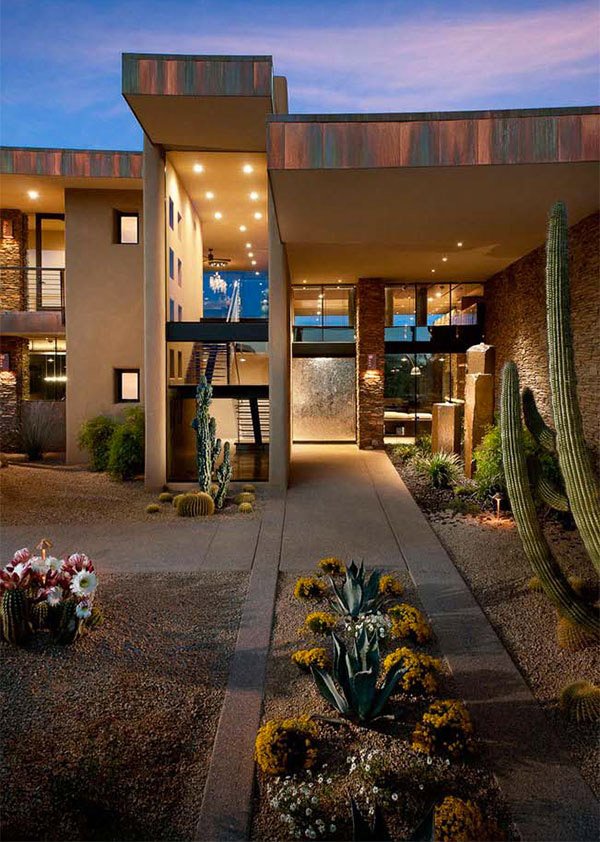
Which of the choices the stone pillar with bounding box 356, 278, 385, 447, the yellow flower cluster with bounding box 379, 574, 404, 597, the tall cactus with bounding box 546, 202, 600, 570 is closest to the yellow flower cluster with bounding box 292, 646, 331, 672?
the yellow flower cluster with bounding box 379, 574, 404, 597

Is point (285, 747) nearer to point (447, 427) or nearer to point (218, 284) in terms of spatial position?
point (447, 427)

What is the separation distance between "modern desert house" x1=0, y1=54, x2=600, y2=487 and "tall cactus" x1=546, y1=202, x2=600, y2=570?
457cm

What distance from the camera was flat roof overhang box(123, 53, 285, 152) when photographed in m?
10.0

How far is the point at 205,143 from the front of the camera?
468 inches

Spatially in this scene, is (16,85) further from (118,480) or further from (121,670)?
(118,480)

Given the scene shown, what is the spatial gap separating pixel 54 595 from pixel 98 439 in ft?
34.1

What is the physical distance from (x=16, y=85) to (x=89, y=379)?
36.5 ft

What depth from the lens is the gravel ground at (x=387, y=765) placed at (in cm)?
296

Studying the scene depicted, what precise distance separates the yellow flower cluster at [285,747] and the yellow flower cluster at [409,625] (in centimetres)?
173

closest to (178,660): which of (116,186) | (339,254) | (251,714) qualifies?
(251,714)

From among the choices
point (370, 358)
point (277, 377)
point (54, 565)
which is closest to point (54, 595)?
point (54, 565)

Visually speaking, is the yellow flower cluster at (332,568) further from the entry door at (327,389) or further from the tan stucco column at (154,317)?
the entry door at (327,389)

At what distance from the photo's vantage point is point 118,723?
3.82 m

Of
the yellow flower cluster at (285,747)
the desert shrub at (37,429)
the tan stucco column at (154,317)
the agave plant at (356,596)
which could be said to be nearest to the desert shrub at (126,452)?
the tan stucco column at (154,317)
